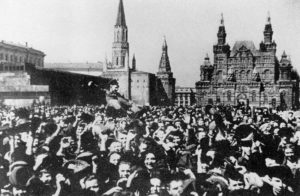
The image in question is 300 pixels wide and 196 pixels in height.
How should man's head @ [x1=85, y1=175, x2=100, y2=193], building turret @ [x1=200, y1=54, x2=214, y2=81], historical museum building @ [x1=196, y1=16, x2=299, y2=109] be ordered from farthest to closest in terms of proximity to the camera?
building turret @ [x1=200, y1=54, x2=214, y2=81]
historical museum building @ [x1=196, y1=16, x2=299, y2=109]
man's head @ [x1=85, y1=175, x2=100, y2=193]

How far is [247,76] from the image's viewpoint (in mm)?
76875

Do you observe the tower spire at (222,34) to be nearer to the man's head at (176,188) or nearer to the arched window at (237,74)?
the arched window at (237,74)

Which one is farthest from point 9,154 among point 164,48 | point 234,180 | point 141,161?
point 164,48

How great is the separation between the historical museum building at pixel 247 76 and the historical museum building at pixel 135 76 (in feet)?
32.3

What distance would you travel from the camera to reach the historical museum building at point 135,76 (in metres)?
81.8

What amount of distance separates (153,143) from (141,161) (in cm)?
84

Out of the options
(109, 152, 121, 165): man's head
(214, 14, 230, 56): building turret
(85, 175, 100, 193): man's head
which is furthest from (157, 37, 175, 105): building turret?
(85, 175, 100, 193): man's head

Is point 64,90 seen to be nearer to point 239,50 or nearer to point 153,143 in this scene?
point 239,50

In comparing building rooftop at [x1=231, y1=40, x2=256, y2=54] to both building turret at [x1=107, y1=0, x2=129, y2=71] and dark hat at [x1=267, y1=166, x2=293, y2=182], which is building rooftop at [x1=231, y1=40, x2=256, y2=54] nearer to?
building turret at [x1=107, y1=0, x2=129, y2=71]

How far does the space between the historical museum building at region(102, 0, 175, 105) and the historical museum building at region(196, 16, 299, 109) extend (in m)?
9.84

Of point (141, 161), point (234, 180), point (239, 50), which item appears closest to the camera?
point (234, 180)

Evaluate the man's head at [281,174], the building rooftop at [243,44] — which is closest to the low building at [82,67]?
the building rooftop at [243,44]

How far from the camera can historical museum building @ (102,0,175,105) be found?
3219 inches

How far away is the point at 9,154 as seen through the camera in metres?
6.73
